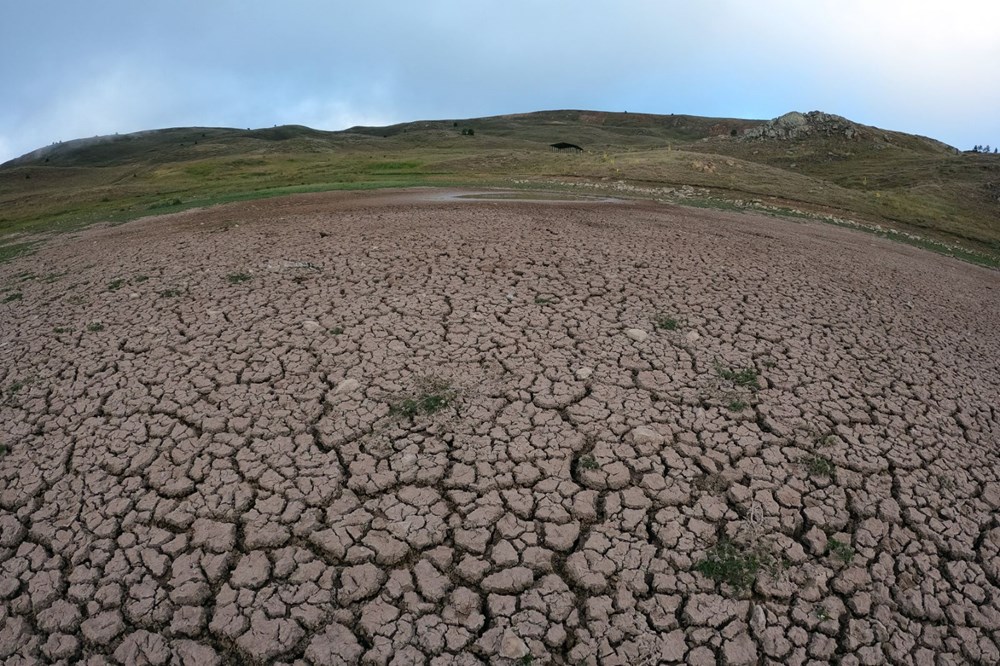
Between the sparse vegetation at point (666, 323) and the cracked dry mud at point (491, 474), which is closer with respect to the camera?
the cracked dry mud at point (491, 474)

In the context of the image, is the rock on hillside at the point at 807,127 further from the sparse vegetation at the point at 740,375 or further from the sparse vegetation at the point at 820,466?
the sparse vegetation at the point at 820,466

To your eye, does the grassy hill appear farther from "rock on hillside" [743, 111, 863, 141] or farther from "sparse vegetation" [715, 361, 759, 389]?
"sparse vegetation" [715, 361, 759, 389]

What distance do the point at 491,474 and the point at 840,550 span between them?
210cm

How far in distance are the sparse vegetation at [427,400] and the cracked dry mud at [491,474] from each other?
0.09 feet

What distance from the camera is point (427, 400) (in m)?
4.28

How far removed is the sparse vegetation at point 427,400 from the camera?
4158 mm

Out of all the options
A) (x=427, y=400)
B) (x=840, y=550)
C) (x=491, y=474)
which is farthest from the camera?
(x=427, y=400)

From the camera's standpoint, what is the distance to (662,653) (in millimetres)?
2580

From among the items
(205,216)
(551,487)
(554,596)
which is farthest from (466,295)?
(205,216)

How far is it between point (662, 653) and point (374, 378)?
2.97 meters

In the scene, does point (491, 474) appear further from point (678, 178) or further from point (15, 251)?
point (678, 178)

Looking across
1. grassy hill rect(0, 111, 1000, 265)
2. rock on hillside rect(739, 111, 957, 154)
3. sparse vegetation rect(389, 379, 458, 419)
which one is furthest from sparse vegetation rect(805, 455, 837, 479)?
rock on hillside rect(739, 111, 957, 154)

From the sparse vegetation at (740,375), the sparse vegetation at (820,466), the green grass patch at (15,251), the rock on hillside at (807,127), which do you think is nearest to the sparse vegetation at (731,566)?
the sparse vegetation at (820,466)

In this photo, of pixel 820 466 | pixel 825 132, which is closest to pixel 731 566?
pixel 820 466
